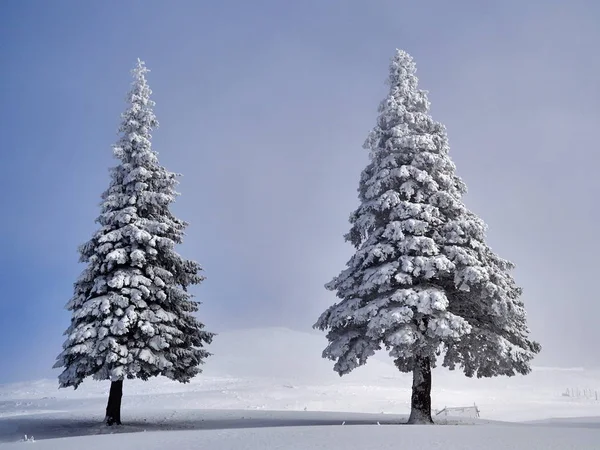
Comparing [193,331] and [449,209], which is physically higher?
[449,209]

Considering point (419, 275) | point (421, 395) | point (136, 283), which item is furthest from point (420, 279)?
point (136, 283)

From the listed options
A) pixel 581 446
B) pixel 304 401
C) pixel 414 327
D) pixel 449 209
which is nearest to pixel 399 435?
pixel 581 446

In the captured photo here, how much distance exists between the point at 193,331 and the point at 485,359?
12508mm

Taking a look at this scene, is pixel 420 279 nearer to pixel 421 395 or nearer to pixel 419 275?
pixel 419 275

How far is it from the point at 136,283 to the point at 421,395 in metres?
12.3

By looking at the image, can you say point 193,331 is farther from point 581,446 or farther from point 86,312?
point 581,446

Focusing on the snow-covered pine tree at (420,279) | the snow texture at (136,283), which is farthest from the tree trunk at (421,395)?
the snow texture at (136,283)

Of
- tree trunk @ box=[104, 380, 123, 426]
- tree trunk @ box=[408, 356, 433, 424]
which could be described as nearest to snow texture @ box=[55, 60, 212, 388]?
tree trunk @ box=[104, 380, 123, 426]

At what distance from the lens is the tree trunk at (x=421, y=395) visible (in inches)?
762

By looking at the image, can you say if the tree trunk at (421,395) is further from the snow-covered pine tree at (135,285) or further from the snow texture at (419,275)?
the snow-covered pine tree at (135,285)

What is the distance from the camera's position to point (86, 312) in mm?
20219

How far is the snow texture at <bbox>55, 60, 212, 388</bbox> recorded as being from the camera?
793 inches

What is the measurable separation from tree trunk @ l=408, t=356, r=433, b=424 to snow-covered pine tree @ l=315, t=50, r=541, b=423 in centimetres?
4

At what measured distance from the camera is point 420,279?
67.1 feet
